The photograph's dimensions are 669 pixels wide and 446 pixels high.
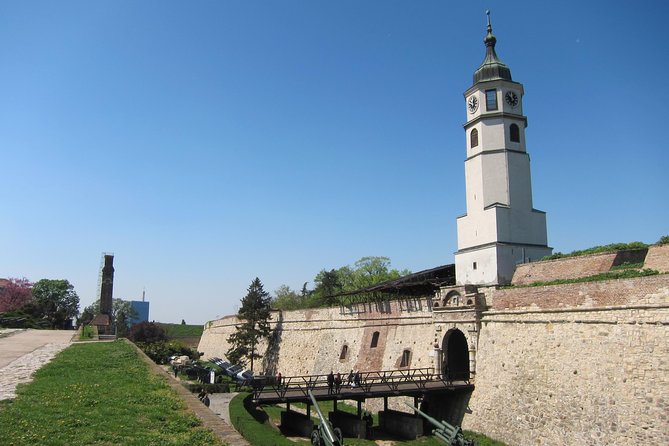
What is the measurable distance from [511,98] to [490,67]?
213 cm

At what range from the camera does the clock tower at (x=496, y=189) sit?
26359 millimetres

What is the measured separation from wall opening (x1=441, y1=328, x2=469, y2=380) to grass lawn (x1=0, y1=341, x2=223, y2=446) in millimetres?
14205

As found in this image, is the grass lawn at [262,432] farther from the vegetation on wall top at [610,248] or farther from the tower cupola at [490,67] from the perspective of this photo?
the tower cupola at [490,67]

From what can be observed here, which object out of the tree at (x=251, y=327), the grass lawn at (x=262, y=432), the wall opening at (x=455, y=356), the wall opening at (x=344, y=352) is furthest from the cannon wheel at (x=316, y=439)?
the tree at (x=251, y=327)

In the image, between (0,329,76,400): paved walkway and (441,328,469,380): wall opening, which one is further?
(441,328,469,380): wall opening

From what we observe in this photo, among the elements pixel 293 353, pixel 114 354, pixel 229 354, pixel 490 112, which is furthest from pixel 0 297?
pixel 490 112

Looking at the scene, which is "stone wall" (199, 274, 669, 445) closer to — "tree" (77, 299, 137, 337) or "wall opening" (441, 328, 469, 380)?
"wall opening" (441, 328, 469, 380)

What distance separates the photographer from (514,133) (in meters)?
28.2

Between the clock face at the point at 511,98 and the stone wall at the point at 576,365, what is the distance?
11137 mm

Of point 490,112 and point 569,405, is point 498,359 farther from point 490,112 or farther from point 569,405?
point 490,112

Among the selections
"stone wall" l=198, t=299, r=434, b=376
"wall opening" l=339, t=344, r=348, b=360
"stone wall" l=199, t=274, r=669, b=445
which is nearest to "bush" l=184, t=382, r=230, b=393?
"stone wall" l=198, t=299, r=434, b=376

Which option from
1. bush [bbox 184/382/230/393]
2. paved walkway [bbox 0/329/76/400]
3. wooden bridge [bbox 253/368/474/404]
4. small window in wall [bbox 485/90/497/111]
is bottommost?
bush [bbox 184/382/230/393]

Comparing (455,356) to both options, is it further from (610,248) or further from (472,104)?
(472,104)

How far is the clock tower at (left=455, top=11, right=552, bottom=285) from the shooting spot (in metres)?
26.4
